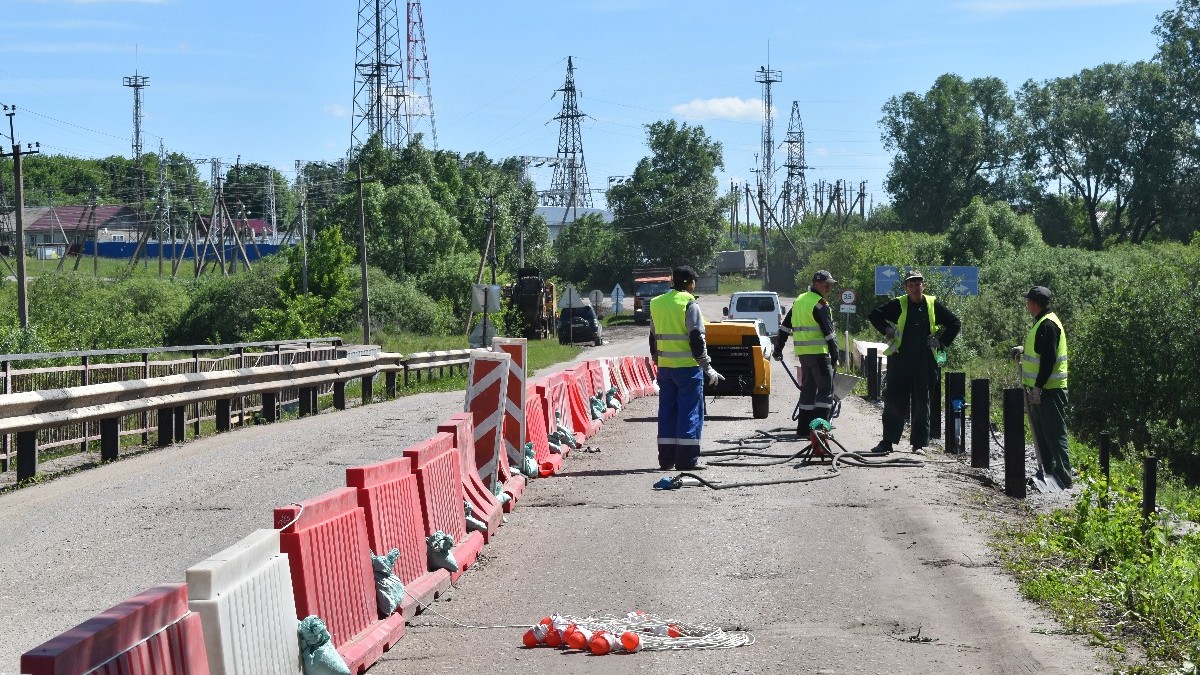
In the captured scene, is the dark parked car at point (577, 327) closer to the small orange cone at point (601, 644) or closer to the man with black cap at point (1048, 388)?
the man with black cap at point (1048, 388)

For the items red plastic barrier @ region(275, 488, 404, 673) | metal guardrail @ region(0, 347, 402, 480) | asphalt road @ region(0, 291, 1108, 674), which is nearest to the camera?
red plastic barrier @ region(275, 488, 404, 673)

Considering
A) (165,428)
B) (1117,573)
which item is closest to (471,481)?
(1117,573)

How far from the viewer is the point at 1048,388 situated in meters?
11.6

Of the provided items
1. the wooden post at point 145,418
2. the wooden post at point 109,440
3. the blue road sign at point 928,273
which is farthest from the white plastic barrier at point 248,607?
the blue road sign at point 928,273

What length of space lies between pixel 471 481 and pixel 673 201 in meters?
93.1

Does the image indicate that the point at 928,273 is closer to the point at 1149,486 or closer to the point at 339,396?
the point at 339,396

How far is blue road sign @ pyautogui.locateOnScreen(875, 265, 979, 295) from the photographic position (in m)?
35.2

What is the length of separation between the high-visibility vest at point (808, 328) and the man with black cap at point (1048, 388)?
128 inches

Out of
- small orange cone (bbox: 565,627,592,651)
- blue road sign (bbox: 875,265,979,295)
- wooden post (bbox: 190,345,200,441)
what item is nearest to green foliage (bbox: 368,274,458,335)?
blue road sign (bbox: 875,265,979,295)

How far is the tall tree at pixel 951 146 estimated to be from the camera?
93.7 metres

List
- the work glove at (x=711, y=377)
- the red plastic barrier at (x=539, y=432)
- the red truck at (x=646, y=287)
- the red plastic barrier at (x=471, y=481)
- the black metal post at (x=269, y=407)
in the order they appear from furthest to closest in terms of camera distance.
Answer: the red truck at (x=646, y=287) → the black metal post at (x=269, y=407) → the red plastic barrier at (x=539, y=432) → the work glove at (x=711, y=377) → the red plastic barrier at (x=471, y=481)

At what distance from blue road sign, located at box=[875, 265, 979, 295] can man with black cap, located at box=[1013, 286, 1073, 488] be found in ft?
72.3

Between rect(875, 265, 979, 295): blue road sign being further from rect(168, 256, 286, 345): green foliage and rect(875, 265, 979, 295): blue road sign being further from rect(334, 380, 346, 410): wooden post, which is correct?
rect(168, 256, 286, 345): green foliage

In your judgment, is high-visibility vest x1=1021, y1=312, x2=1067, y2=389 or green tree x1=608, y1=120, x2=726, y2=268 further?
green tree x1=608, y1=120, x2=726, y2=268
